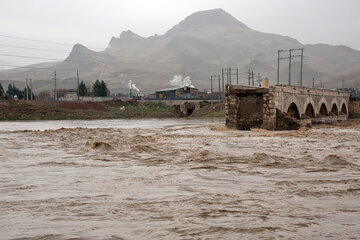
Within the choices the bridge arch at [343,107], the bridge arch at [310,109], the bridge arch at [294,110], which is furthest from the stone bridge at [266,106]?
the bridge arch at [343,107]

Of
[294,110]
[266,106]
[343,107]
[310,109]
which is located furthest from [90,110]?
[343,107]

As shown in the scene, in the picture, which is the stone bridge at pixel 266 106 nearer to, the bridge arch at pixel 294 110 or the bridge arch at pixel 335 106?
the bridge arch at pixel 294 110

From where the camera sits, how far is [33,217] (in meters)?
4.88

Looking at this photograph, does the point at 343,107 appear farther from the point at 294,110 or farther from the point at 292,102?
the point at 292,102

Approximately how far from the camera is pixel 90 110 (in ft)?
164

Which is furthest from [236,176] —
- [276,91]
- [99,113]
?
[99,113]

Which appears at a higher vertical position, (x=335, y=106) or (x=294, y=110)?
(x=335, y=106)

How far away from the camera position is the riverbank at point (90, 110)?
4405cm

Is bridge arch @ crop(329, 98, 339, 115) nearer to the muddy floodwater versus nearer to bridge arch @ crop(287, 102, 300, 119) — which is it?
bridge arch @ crop(287, 102, 300, 119)

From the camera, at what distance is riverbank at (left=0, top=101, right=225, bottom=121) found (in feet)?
145

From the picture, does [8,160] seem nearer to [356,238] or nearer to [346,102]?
[356,238]

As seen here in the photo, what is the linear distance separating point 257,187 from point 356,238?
8.98 feet

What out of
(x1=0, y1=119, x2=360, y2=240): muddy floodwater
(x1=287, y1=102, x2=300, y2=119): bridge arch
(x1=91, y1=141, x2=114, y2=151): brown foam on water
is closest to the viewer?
(x1=0, y1=119, x2=360, y2=240): muddy floodwater

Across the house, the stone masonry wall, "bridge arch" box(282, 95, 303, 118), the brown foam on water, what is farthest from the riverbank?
the brown foam on water
